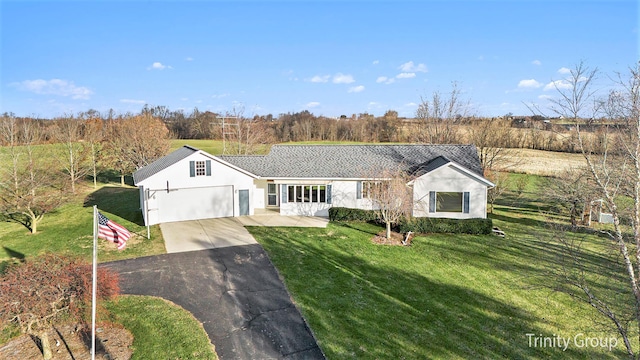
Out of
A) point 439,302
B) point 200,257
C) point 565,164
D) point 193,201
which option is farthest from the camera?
point 565,164

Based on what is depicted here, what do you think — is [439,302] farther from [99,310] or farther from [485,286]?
[99,310]

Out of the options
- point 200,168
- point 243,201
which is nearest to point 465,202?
point 243,201

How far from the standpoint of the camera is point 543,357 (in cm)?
1066

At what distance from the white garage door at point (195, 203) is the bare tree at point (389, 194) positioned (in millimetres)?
8606

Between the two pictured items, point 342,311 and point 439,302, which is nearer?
point 342,311

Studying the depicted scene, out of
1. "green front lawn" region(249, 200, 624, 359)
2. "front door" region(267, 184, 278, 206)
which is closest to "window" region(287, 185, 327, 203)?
"front door" region(267, 184, 278, 206)

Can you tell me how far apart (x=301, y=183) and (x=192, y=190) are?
658 cm

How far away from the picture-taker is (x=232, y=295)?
1345 centimetres

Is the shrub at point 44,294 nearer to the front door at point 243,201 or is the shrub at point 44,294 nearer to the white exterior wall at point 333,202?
the front door at point 243,201

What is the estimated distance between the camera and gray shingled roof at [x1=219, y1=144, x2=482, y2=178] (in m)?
23.9

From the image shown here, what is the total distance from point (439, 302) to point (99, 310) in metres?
11.2

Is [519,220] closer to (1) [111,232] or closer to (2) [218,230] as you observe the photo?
(2) [218,230]

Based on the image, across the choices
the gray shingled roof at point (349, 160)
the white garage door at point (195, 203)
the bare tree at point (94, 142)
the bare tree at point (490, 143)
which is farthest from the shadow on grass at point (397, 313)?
the bare tree at point (94, 142)

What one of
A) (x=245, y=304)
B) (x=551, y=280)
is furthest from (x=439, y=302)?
(x=245, y=304)
